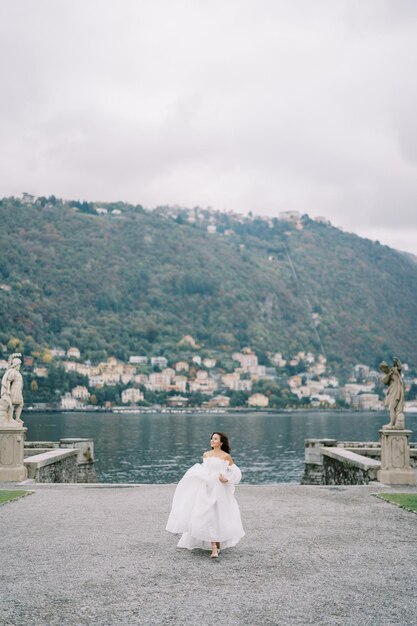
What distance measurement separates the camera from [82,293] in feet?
640

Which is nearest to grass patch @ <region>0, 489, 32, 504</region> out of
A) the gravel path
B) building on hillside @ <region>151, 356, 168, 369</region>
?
the gravel path

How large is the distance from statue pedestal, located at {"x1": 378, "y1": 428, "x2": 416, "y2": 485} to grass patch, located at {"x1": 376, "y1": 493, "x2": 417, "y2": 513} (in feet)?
5.97

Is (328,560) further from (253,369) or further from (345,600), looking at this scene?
(253,369)

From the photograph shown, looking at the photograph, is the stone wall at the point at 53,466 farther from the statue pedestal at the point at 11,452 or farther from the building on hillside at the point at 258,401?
the building on hillside at the point at 258,401

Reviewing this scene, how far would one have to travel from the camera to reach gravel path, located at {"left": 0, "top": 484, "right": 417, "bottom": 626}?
6.31 metres

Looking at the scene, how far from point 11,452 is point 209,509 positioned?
28.2 ft

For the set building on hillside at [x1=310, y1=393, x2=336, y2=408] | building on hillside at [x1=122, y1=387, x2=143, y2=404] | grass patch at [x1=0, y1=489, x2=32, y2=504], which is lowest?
building on hillside at [x1=310, y1=393, x2=336, y2=408]

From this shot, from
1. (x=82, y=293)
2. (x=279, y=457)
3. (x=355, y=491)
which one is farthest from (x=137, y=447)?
(x=82, y=293)

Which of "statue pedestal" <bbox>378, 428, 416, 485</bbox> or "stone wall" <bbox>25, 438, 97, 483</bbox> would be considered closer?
"statue pedestal" <bbox>378, 428, 416, 485</bbox>

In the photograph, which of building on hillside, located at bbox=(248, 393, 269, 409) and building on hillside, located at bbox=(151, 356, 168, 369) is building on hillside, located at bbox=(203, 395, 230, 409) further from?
building on hillside, located at bbox=(151, 356, 168, 369)

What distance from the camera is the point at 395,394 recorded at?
52.7ft

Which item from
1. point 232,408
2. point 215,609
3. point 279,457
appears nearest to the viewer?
point 215,609

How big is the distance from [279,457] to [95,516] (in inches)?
1825

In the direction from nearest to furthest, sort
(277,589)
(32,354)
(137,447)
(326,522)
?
(277,589), (326,522), (137,447), (32,354)
